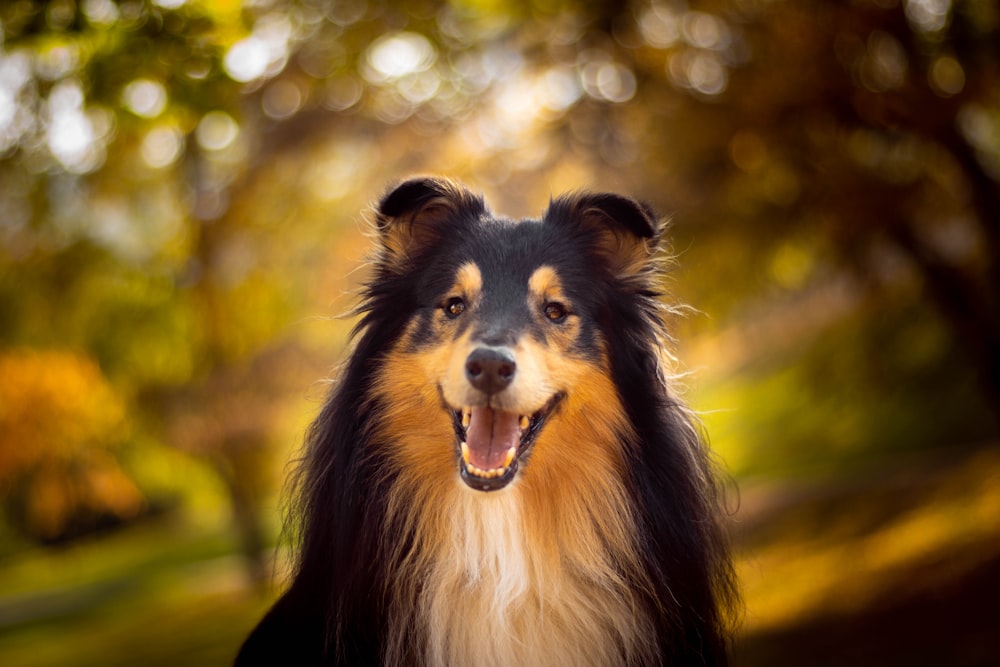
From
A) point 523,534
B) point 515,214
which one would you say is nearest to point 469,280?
point 523,534

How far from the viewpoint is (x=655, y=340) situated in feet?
11.3

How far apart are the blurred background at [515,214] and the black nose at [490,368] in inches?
24.8

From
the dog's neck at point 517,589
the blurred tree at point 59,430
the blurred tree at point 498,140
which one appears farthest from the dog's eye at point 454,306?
the blurred tree at point 59,430

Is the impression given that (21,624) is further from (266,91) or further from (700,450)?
(700,450)

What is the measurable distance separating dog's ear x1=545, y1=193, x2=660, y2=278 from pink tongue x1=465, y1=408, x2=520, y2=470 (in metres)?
0.75

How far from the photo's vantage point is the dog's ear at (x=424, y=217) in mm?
3383

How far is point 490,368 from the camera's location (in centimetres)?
297

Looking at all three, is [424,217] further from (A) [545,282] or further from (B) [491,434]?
(B) [491,434]

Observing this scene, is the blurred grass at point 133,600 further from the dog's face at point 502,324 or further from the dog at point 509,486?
the dog's face at point 502,324

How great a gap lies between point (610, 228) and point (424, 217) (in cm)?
70

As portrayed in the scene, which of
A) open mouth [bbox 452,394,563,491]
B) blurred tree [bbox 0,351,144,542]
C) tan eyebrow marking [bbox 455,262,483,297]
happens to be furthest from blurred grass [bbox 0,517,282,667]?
tan eyebrow marking [bbox 455,262,483,297]

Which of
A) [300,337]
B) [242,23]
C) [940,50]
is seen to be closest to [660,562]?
[242,23]

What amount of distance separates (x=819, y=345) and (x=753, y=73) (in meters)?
5.72

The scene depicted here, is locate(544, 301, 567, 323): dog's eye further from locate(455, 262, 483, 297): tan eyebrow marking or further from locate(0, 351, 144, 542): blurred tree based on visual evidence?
locate(0, 351, 144, 542): blurred tree
